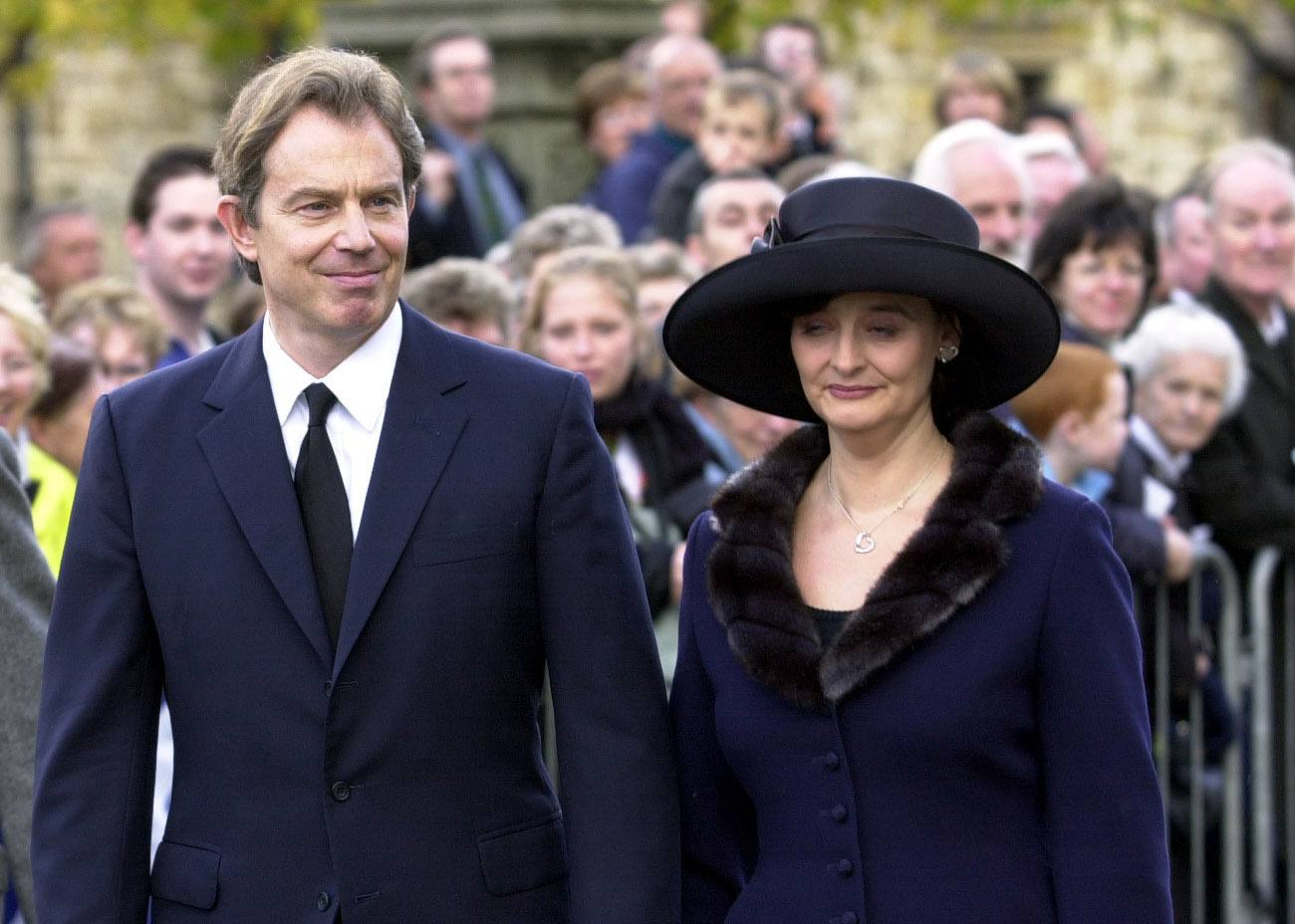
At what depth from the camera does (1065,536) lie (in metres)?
3.61

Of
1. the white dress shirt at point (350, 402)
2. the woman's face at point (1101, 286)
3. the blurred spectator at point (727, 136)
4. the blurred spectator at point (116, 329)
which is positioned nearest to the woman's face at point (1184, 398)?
the woman's face at point (1101, 286)

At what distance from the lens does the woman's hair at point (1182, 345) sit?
23.3 feet

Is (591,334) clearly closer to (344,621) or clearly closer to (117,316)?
(117,316)

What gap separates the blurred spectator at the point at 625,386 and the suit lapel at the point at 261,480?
252cm

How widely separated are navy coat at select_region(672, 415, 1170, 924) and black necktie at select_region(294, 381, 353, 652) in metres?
0.66

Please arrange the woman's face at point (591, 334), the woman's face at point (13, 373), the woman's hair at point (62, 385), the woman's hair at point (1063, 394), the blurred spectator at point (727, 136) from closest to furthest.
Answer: the woman's face at point (13, 373)
the woman's hair at point (62, 385)
the woman's hair at point (1063, 394)
the woman's face at point (591, 334)
the blurred spectator at point (727, 136)

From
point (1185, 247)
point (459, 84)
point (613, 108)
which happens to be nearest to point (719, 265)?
point (459, 84)

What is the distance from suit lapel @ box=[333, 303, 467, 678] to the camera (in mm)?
3553

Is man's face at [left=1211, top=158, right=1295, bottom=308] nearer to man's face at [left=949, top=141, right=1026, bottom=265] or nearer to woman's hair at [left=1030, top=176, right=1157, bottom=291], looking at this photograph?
woman's hair at [left=1030, top=176, right=1157, bottom=291]

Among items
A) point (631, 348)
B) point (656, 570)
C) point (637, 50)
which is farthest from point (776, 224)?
point (637, 50)

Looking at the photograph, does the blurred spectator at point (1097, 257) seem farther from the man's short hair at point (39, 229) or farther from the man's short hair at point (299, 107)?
the man's short hair at point (39, 229)

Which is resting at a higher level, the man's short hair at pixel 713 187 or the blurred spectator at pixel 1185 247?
the man's short hair at pixel 713 187

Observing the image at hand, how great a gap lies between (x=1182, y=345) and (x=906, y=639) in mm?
3801

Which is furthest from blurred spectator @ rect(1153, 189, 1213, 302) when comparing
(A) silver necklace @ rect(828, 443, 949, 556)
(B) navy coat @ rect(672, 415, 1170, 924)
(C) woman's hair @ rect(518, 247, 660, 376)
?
(B) navy coat @ rect(672, 415, 1170, 924)
